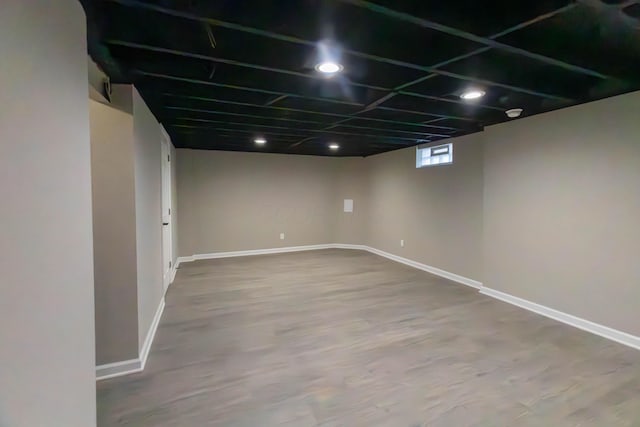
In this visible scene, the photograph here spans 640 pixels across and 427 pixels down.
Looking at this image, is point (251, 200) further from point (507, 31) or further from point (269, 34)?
point (507, 31)

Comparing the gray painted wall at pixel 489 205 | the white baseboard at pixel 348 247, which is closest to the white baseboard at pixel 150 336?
the white baseboard at pixel 348 247

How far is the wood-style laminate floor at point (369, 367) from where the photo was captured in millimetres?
2168

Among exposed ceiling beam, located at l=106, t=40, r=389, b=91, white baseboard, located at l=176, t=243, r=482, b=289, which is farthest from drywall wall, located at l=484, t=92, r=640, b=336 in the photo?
exposed ceiling beam, located at l=106, t=40, r=389, b=91

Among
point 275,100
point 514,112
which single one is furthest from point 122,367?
point 514,112

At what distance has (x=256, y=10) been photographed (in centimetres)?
165

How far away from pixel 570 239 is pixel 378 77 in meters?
2.86

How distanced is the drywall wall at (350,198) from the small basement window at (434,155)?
6.35ft

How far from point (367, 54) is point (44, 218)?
1919mm

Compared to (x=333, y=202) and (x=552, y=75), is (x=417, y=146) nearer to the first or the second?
(x=333, y=202)

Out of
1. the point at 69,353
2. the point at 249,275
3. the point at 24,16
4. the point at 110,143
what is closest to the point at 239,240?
the point at 249,275

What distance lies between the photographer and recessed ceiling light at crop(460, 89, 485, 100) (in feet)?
9.57

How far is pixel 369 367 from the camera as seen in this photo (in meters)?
2.74

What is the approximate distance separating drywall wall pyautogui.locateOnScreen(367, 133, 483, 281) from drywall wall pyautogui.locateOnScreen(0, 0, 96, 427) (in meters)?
4.88

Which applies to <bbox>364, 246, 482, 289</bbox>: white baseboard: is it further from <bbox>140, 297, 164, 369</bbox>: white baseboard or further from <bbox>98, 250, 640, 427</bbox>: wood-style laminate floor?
<bbox>140, 297, 164, 369</bbox>: white baseboard
